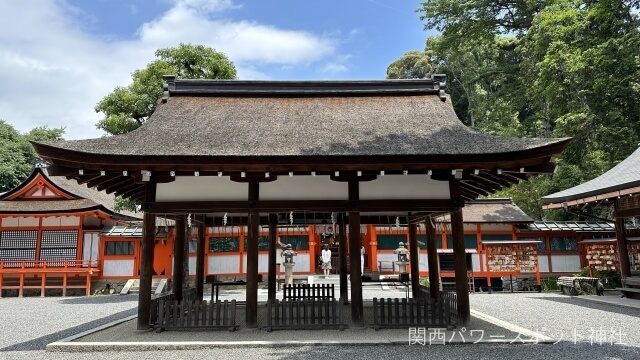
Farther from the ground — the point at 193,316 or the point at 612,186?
the point at 612,186

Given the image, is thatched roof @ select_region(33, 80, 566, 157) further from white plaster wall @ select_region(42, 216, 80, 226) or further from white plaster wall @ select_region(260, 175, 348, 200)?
white plaster wall @ select_region(42, 216, 80, 226)

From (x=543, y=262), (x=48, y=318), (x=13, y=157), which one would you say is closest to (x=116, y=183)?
(x=48, y=318)

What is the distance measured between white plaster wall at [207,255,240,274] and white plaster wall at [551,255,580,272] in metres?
15.4

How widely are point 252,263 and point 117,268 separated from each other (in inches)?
569

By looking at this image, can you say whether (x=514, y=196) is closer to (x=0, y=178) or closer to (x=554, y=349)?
(x=554, y=349)

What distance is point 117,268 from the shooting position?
65.9ft

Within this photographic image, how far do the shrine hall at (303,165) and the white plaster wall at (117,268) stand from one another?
35.2 ft

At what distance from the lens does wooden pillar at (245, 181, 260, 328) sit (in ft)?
28.2

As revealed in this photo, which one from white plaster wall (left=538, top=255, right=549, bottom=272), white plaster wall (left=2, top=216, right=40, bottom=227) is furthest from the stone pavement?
white plaster wall (left=2, top=216, right=40, bottom=227)

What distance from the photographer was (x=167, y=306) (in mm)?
8523

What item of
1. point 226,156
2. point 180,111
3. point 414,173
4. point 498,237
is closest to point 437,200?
point 414,173

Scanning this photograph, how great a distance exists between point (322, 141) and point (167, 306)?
4735 millimetres

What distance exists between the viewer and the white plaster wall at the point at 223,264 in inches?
818

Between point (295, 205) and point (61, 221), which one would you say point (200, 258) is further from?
point (61, 221)
